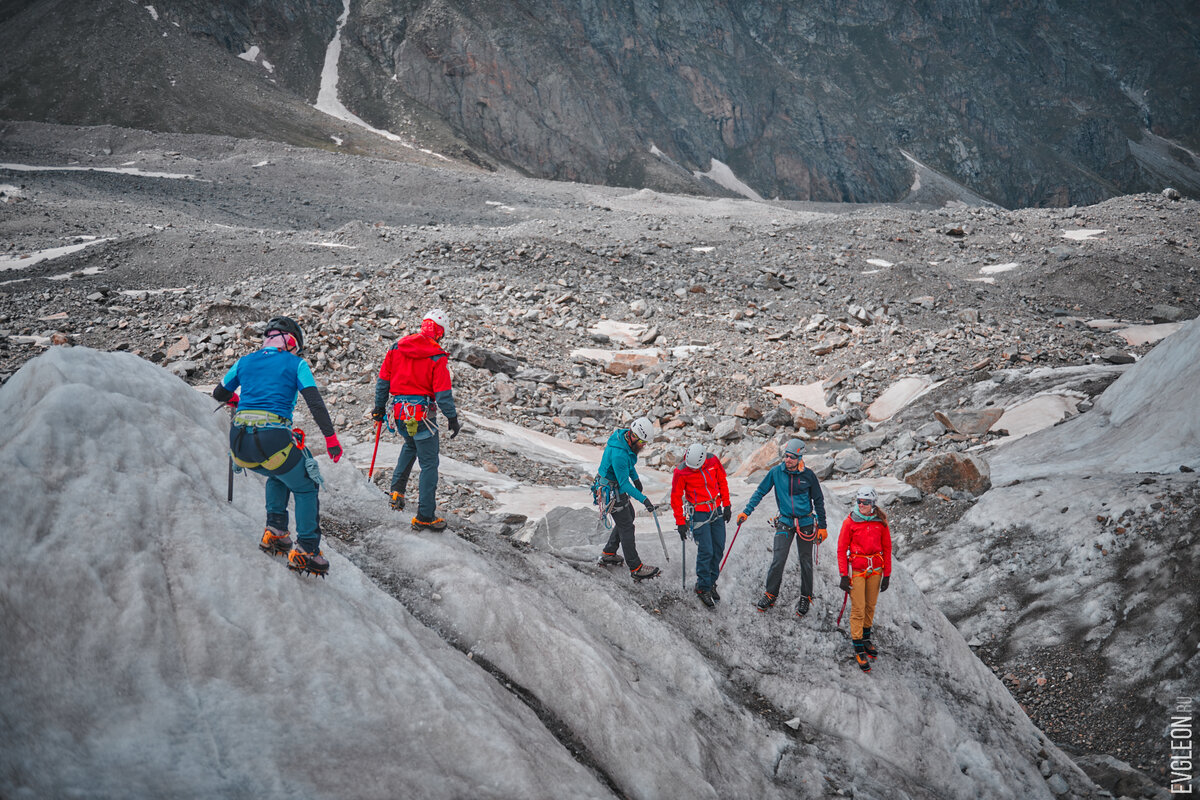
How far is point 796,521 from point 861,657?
1.64 metres

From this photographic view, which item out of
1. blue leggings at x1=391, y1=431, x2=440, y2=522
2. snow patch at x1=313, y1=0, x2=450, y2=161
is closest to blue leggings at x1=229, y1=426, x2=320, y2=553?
blue leggings at x1=391, y1=431, x2=440, y2=522

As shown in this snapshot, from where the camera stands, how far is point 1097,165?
458ft

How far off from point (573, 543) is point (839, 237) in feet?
103

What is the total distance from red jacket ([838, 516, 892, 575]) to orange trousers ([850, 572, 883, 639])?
125 millimetres

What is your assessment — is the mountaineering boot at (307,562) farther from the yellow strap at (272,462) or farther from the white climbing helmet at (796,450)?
the white climbing helmet at (796,450)

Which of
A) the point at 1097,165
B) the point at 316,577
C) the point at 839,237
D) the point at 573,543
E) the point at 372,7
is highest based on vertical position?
the point at 372,7

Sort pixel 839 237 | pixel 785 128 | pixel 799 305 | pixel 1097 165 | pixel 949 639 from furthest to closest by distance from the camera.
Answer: pixel 1097 165
pixel 785 128
pixel 839 237
pixel 799 305
pixel 949 639

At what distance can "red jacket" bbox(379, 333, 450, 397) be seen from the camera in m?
7.78

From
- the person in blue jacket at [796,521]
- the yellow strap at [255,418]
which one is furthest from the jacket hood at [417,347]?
the person in blue jacket at [796,521]

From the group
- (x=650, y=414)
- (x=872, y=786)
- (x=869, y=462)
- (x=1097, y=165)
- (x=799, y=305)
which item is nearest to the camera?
(x=872, y=786)

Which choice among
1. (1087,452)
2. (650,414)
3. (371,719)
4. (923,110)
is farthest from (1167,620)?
(923,110)

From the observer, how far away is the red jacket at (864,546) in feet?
26.1

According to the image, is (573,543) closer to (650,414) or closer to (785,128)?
(650,414)

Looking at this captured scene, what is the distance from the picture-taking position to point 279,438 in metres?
5.56
